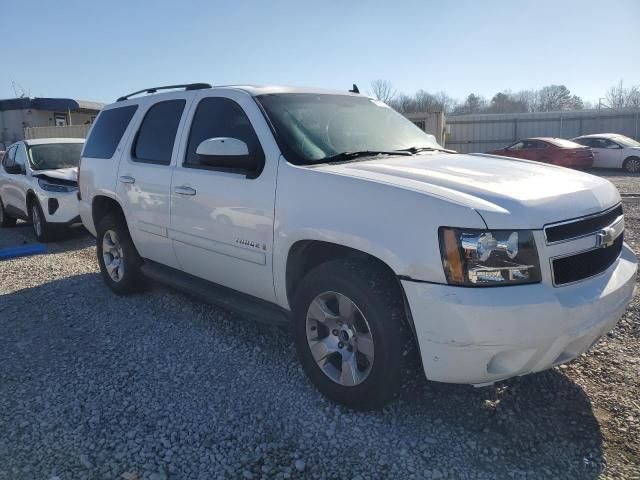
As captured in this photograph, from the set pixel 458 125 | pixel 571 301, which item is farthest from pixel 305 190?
pixel 458 125

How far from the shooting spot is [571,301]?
2.59 metres

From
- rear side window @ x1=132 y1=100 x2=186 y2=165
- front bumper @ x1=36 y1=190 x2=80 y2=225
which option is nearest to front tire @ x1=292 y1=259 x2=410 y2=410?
rear side window @ x1=132 y1=100 x2=186 y2=165

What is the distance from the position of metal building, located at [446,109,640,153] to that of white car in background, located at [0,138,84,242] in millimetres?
20548

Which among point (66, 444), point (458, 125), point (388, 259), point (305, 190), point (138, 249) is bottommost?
point (66, 444)

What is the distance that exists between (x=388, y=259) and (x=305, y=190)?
0.76m

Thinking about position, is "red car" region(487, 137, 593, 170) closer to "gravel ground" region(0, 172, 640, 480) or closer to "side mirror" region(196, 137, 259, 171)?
"gravel ground" region(0, 172, 640, 480)

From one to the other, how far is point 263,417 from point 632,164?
19.0 m

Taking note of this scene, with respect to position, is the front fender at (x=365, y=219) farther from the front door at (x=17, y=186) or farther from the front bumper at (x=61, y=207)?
the front door at (x=17, y=186)

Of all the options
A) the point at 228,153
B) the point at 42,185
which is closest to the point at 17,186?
the point at 42,185

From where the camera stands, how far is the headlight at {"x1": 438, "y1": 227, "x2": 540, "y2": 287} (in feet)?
8.34

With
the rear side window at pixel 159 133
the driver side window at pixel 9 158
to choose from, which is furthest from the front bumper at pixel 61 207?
the rear side window at pixel 159 133

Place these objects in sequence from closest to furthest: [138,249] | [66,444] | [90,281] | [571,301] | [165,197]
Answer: [571,301], [66,444], [165,197], [138,249], [90,281]

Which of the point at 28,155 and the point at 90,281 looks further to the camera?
the point at 28,155

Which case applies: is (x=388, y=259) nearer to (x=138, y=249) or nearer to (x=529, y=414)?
(x=529, y=414)
